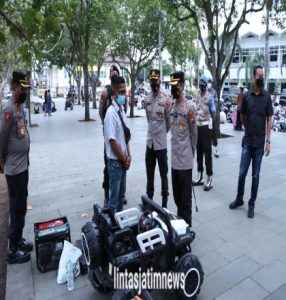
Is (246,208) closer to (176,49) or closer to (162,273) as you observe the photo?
(162,273)

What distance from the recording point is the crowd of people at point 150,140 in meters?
3.19

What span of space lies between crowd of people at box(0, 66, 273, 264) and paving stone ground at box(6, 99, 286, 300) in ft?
1.08

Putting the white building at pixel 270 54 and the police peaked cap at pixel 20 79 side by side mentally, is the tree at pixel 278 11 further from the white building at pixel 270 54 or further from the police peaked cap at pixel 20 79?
the white building at pixel 270 54

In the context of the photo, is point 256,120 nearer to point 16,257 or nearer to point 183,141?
point 183,141

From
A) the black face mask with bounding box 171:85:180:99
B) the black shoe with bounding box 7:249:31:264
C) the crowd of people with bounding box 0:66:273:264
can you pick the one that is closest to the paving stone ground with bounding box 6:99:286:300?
the black shoe with bounding box 7:249:31:264

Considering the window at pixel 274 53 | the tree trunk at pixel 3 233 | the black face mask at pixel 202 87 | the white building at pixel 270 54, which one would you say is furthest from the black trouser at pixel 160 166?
the window at pixel 274 53

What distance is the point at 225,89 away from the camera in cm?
3725

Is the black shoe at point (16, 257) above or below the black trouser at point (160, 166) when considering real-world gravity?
below

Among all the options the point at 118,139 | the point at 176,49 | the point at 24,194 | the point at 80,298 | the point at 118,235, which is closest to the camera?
the point at 118,235

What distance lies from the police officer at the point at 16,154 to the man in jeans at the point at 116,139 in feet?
2.91

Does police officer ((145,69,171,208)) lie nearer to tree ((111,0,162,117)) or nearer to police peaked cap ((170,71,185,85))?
police peaked cap ((170,71,185,85))

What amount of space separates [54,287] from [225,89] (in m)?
36.8

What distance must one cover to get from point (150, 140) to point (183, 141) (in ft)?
2.80

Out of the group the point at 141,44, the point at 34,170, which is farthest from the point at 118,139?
the point at 141,44
